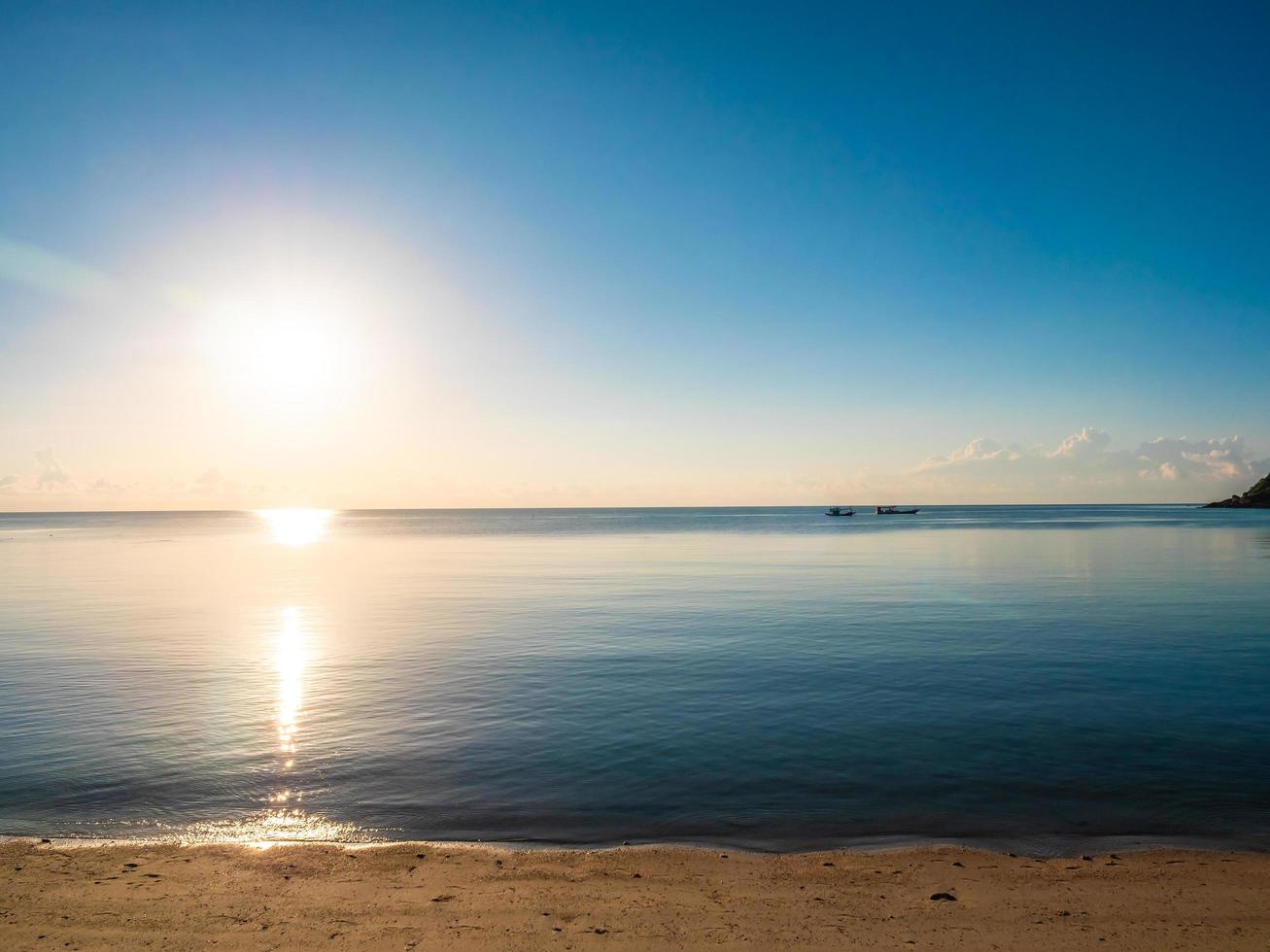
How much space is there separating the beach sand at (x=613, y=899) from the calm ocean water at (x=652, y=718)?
3.99ft

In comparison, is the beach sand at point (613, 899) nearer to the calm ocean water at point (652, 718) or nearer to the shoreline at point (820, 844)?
the shoreline at point (820, 844)

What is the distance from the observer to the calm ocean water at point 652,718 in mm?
13531

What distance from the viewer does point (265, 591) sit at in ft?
180

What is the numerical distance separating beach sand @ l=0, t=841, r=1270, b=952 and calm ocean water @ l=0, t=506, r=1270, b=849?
1217 mm

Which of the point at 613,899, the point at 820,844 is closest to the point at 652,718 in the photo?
the point at 820,844

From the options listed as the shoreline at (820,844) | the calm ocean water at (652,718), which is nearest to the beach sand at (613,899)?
the shoreline at (820,844)

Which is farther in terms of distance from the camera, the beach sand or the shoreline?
the shoreline

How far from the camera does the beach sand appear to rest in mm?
8844

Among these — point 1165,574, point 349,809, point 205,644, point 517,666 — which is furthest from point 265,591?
point 1165,574

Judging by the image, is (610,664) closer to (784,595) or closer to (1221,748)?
(1221,748)

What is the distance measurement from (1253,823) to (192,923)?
16.2 m

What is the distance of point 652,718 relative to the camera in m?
19.9

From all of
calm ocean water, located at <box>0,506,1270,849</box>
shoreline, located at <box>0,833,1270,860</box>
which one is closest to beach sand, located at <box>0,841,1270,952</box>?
shoreline, located at <box>0,833,1270,860</box>

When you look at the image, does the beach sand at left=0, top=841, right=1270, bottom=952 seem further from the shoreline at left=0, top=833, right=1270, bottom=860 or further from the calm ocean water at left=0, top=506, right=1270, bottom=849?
the calm ocean water at left=0, top=506, right=1270, bottom=849
